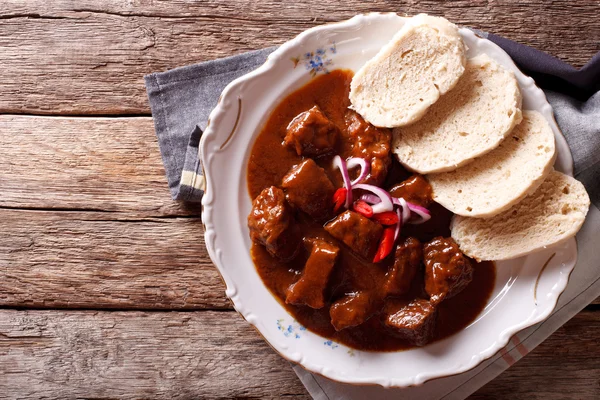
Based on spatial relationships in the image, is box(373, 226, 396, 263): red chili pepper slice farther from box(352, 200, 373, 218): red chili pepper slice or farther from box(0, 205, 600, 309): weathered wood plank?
box(0, 205, 600, 309): weathered wood plank

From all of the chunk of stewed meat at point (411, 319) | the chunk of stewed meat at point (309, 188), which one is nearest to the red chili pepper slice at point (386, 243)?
the chunk of stewed meat at point (411, 319)

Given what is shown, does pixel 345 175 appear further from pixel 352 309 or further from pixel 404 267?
pixel 352 309

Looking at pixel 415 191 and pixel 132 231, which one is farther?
pixel 132 231

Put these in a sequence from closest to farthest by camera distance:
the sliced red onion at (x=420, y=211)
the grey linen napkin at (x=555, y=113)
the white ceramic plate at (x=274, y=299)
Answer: the sliced red onion at (x=420, y=211), the white ceramic plate at (x=274, y=299), the grey linen napkin at (x=555, y=113)

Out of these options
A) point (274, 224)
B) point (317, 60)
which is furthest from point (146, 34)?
point (274, 224)

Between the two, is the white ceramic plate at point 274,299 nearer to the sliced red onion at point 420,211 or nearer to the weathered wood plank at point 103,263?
the weathered wood plank at point 103,263

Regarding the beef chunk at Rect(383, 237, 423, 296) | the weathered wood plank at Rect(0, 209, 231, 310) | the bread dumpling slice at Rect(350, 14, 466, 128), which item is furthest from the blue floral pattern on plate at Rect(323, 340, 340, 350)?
the bread dumpling slice at Rect(350, 14, 466, 128)

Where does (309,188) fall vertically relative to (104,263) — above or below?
above

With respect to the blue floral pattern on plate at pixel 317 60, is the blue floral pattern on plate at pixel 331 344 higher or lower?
lower

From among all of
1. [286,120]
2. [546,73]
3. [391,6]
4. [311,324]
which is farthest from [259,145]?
[546,73]
